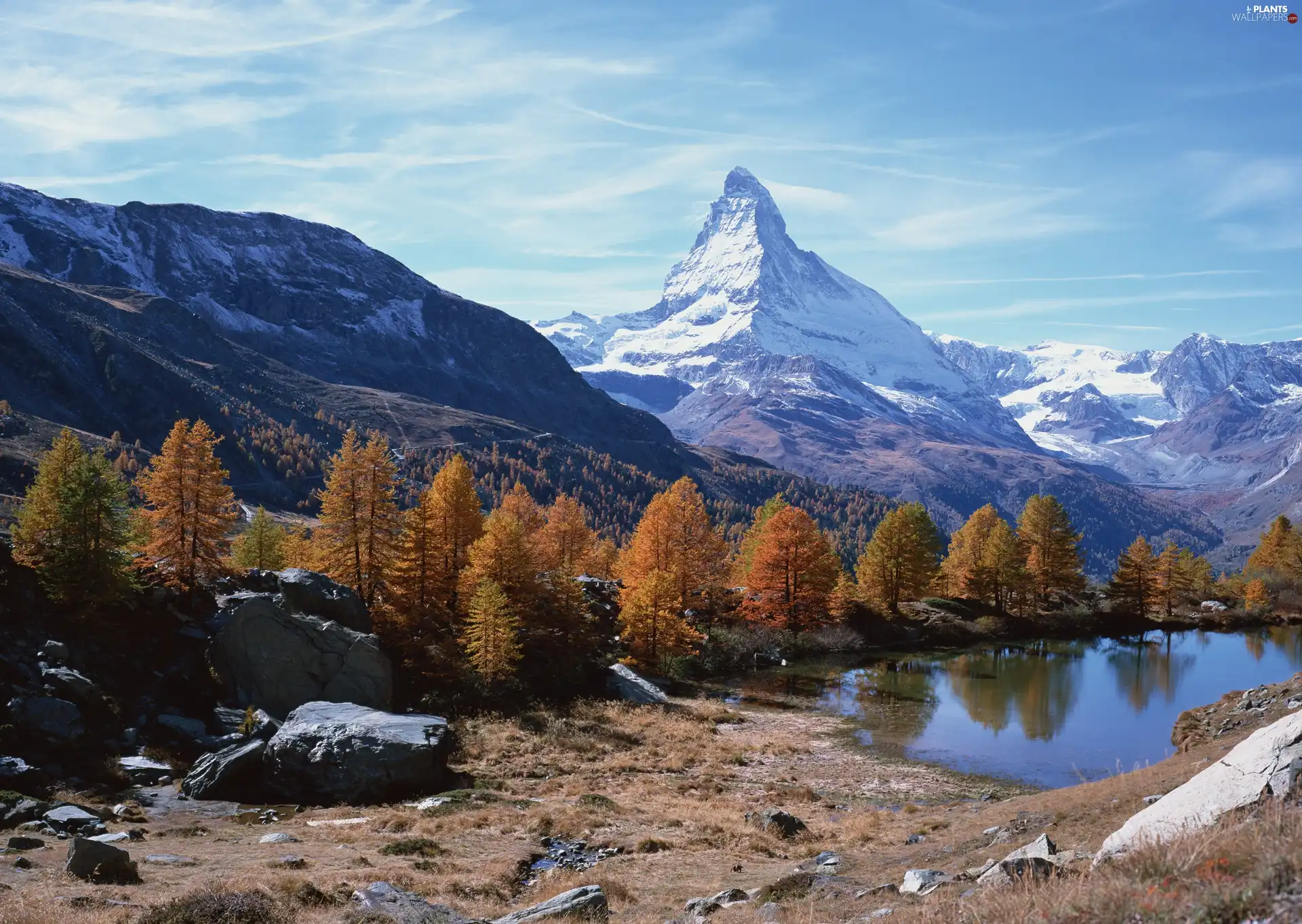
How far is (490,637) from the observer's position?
47.9 meters

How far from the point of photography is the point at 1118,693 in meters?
62.3

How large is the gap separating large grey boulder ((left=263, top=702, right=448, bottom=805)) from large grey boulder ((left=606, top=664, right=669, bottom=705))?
20.2 meters

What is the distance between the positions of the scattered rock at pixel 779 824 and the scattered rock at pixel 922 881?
981 cm

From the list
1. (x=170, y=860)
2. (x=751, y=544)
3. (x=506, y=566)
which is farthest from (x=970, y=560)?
(x=170, y=860)

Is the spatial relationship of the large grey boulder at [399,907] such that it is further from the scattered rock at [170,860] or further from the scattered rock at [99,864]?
the scattered rock at [170,860]

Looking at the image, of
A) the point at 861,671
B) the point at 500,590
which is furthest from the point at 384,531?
the point at 861,671

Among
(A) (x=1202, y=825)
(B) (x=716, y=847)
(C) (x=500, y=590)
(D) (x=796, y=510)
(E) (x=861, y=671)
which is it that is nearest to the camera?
(A) (x=1202, y=825)

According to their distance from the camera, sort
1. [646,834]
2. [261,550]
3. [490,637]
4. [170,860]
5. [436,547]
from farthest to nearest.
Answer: [261,550], [436,547], [490,637], [646,834], [170,860]

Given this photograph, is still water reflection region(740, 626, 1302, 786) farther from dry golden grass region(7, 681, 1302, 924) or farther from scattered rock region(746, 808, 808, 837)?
scattered rock region(746, 808, 808, 837)

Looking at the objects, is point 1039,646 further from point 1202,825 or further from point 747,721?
point 1202,825

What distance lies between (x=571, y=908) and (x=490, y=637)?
3271 cm

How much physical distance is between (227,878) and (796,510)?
65309mm

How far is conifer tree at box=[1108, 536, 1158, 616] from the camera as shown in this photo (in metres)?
95.0

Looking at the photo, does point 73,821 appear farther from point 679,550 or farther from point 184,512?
point 679,550
